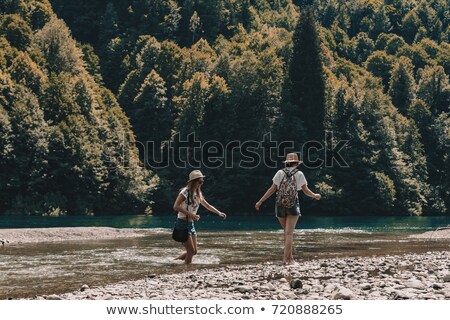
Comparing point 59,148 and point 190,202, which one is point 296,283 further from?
point 59,148

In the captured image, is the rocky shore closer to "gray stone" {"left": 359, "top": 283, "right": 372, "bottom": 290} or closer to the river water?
"gray stone" {"left": 359, "top": 283, "right": 372, "bottom": 290}

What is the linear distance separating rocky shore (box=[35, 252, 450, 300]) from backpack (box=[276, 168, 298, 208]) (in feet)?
5.49

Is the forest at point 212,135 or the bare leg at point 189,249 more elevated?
the forest at point 212,135

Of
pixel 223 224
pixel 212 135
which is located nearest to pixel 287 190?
pixel 223 224

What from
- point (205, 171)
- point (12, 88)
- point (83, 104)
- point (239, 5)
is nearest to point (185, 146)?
point (205, 171)

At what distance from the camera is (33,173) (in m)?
92.0

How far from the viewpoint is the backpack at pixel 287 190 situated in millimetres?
20812

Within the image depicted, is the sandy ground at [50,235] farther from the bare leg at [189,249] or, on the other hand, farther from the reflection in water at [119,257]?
the bare leg at [189,249]

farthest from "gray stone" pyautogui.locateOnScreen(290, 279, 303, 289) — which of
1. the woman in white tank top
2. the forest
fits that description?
the forest

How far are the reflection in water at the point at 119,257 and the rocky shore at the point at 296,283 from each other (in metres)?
1.30

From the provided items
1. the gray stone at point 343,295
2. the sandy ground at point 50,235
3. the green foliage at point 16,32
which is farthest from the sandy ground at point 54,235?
the green foliage at point 16,32

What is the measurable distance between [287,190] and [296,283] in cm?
431

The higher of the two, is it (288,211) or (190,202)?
(190,202)

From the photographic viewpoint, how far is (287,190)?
20.9 metres
